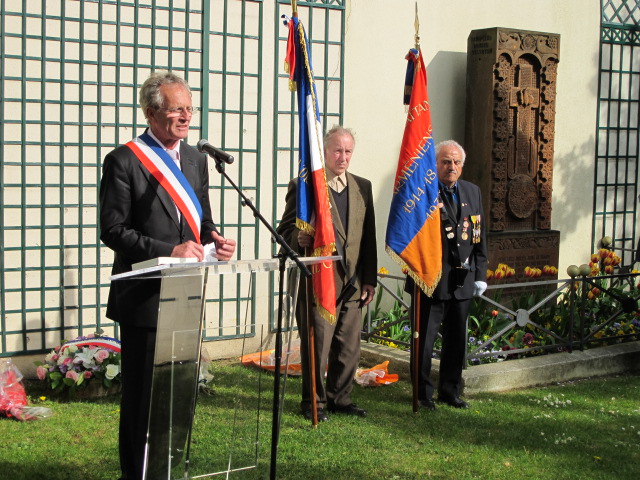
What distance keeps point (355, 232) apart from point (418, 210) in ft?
1.61

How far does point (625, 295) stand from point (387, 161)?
2.64 metres

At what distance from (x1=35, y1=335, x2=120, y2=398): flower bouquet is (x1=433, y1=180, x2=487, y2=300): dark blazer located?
2336 mm

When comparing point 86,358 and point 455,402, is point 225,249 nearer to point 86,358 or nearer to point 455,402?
point 86,358

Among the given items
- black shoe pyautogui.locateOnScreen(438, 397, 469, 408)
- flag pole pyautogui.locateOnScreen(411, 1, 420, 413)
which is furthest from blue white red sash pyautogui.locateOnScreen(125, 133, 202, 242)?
black shoe pyautogui.locateOnScreen(438, 397, 469, 408)

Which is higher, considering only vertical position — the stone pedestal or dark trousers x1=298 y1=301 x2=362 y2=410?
the stone pedestal

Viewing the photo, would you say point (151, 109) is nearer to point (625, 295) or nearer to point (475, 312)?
point (475, 312)

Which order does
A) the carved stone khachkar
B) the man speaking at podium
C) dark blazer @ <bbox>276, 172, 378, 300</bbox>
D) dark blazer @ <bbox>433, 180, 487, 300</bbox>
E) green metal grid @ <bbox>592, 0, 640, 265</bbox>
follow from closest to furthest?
the man speaking at podium → dark blazer @ <bbox>276, 172, 378, 300</bbox> → dark blazer @ <bbox>433, 180, 487, 300</bbox> → the carved stone khachkar → green metal grid @ <bbox>592, 0, 640, 265</bbox>

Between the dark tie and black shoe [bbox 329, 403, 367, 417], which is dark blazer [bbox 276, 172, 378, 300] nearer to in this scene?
the dark tie

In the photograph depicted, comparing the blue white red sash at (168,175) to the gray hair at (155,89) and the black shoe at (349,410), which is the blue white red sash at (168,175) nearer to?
the gray hair at (155,89)

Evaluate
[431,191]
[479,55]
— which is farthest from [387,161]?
[431,191]

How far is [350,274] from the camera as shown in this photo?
5.68 metres

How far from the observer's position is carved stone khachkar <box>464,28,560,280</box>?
8359 millimetres

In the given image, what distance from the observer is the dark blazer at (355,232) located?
5.66 metres

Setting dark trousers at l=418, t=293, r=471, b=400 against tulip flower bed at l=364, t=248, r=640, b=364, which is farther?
tulip flower bed at l=364, t=248, r=640, b=364
